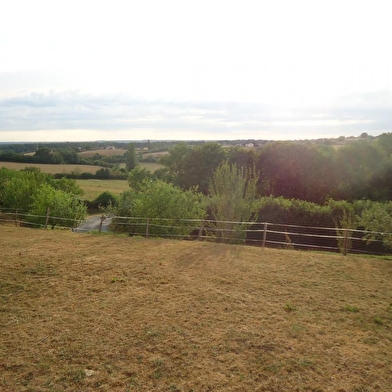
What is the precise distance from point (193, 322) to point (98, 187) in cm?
5060

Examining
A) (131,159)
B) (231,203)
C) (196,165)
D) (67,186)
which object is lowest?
(67,186)

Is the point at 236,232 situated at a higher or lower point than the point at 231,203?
lower

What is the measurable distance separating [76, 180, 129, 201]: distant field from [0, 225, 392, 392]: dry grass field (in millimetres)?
37874

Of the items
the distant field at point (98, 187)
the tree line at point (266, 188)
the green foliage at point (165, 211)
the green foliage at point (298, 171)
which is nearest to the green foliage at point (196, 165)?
the tree line at point (266, 188)

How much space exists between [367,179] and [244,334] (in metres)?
27.2

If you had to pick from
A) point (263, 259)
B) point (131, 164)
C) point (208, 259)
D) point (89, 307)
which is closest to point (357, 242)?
point (263, 259)

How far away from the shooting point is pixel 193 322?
682cm

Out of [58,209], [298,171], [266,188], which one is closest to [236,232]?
[58,209]

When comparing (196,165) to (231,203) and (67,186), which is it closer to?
(67,186)

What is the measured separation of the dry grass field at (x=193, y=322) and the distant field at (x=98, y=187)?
3787 centimetres

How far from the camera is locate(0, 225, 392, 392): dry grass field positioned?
524 cm

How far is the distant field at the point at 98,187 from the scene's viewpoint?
158 feet

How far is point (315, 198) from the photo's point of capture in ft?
109

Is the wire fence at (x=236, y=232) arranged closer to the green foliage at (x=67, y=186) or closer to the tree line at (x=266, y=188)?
the tree line at (x=266, y=188)
